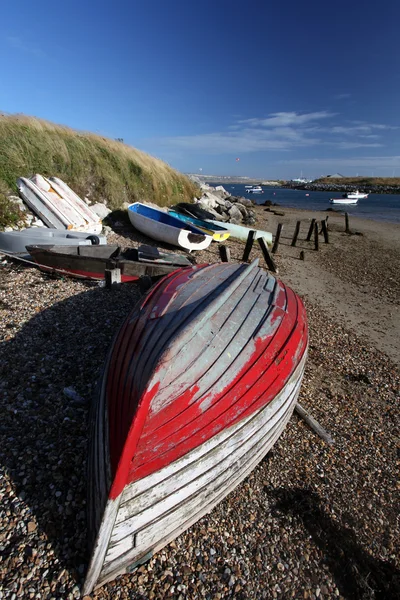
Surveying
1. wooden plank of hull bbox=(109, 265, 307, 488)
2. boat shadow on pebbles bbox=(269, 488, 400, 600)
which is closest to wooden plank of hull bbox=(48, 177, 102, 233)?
wooden plank of hull bbox=(109, 265, 307, 488)

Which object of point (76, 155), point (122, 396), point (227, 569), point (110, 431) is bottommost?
point (227, 569)

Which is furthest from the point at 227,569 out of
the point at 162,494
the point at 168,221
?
the point at 168,221

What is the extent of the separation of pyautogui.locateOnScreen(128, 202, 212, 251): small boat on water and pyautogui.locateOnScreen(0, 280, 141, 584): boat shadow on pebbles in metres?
5.86

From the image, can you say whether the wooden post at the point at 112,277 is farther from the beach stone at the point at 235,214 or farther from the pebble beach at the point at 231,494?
the beach stone at the point at 235,214

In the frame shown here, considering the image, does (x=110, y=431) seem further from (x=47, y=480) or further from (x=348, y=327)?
(x=348, y=327)

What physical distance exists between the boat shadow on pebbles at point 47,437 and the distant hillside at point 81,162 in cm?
768

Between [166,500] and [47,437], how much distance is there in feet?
5.88

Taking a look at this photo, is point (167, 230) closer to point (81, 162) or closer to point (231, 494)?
point (81, 162)

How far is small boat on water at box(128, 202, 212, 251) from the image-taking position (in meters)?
11.4

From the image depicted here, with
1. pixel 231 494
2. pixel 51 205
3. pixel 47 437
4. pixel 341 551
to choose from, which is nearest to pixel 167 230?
pixel 51 205

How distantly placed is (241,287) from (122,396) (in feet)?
7.25

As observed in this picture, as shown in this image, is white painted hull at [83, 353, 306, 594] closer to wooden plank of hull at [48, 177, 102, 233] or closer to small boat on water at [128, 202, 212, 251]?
small boat on water at [128, 202, 212, 251]

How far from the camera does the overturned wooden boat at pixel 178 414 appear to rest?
2314 millimetres

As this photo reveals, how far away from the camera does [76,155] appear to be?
14.3 meters
